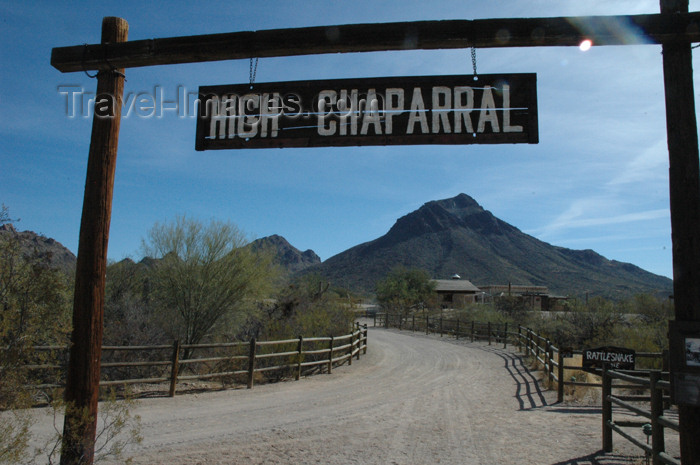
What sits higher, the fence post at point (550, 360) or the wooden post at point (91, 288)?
the wooden post at point (91, 288)

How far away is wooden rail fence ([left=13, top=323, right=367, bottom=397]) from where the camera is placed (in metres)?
10.8

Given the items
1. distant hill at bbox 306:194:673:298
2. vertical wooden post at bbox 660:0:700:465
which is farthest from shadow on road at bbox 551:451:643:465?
distant hill at bbox 306:194:673:298

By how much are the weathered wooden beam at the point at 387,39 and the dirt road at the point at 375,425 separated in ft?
15.6

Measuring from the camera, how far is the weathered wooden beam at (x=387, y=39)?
4418 mm

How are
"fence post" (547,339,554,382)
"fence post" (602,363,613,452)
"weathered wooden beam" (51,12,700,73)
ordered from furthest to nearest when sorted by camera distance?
"fence post" (547,339,554,382)
"fence post" (602,363,613,452)
"weathered wooden beam" (51,12,700,73)

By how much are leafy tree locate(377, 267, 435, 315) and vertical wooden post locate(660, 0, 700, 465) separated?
50.8m

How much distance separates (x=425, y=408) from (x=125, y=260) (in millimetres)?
16733

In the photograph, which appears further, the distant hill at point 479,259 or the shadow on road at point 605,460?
A: the distant hill at point 479,259

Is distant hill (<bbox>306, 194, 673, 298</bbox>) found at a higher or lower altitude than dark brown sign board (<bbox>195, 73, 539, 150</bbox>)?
higher

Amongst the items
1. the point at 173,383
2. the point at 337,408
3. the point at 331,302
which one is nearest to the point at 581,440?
the point at 337,408

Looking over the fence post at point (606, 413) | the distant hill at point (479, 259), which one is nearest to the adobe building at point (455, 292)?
the distant hill at point (479, 259)

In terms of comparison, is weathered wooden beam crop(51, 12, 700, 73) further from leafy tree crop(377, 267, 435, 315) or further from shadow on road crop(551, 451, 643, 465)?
leafy tree crop(377, 267, 435, 315)

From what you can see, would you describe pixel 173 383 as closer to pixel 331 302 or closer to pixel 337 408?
pixel 337 408

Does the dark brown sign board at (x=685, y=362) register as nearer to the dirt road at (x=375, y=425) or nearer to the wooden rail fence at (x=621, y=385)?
the wooden rail fence at (x=621, y=385)
